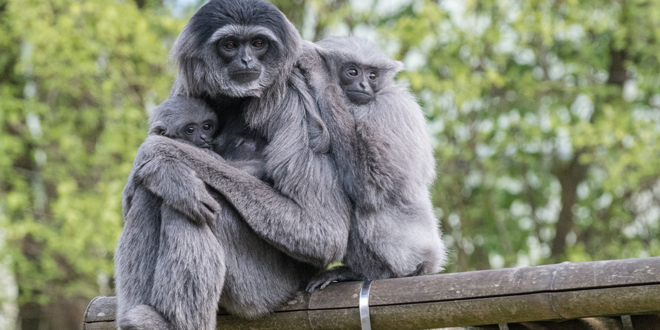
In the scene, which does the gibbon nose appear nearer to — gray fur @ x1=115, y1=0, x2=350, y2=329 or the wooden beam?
gray fur @ x1=115, y1=0, x2=350, y2=329

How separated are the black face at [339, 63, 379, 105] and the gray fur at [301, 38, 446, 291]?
33 millimetres

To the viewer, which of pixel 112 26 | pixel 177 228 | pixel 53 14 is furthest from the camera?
pixel 53 14

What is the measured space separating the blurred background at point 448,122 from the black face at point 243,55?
479 cm

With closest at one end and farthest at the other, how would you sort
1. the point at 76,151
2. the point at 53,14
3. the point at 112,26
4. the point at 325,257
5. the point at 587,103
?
the point at 325,257, the point at 112,26, the point at 53,14, the point at 76,151, the point at 587,103

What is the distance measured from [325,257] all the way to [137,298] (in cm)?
108

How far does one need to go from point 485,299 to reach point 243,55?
1996 millimetres

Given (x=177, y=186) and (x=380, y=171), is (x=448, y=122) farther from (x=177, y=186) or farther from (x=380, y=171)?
(x=177, y=186)

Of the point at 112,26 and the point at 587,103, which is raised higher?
the point at 112,26

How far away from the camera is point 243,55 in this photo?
13.0ft

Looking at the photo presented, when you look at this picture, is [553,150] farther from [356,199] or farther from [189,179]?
Answer: [189,179]

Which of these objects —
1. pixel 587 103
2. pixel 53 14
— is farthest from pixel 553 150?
pixel 53 14

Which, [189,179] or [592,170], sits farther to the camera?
[592,170]

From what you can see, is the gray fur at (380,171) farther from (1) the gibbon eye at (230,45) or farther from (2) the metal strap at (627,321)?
(2) the metal strap at (627,321)

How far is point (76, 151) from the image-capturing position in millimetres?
10703
